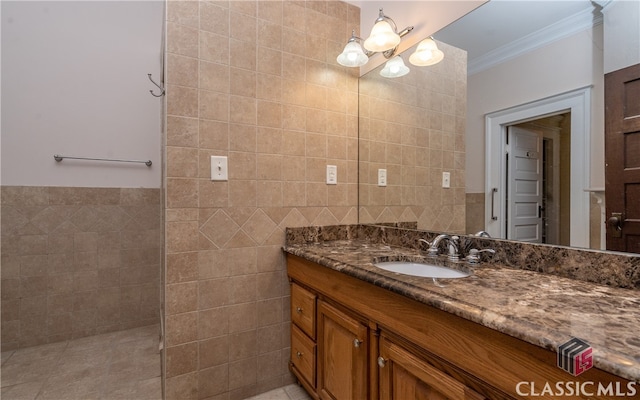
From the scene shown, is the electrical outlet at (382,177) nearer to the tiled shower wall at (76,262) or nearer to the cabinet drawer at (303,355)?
the cabinet drawer at (303,355)

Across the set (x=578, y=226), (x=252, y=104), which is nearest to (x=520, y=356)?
(x=578, y=226)

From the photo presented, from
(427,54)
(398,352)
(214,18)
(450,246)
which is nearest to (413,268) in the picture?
(450,246)

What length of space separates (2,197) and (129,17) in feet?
5.54

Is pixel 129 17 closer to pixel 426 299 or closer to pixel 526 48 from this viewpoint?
pixel 526 48

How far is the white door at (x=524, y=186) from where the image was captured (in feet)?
3.70

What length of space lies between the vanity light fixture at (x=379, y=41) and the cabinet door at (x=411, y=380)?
1.46 m

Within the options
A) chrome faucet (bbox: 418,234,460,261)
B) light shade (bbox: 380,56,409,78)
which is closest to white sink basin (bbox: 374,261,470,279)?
chrome faucet (bbox: 418,234,460,261)

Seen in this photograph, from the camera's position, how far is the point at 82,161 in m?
2.29

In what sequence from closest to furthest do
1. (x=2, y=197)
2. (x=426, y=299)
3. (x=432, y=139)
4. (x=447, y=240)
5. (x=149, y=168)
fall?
(x=426, y=299) < (x=447, y=240) < (x=432, y=139) < (x=2, y=197) < (x=149, y=168)

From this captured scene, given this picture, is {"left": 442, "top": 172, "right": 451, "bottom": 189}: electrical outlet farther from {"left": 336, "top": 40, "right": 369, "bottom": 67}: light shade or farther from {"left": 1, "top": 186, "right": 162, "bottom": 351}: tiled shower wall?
{"left": 1, "top": 186, "right": 162, "bottom": 351}: tiled shower wall

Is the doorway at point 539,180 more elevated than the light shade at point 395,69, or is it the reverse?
the light shade at point 395,69

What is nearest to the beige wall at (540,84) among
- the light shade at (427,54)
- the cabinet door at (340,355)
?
the light shade at (427,54)

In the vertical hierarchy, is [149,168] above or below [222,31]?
below

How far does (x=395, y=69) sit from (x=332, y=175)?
746mm
